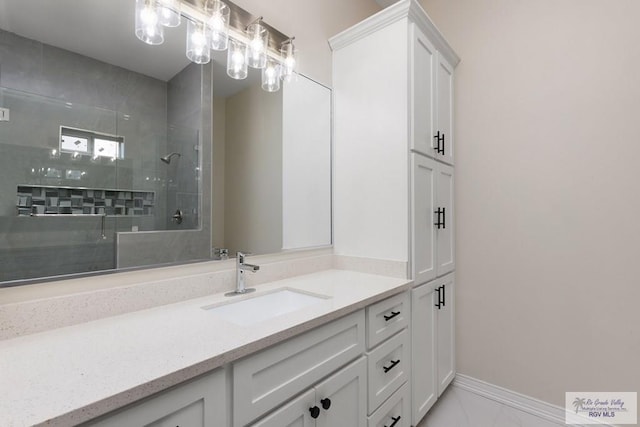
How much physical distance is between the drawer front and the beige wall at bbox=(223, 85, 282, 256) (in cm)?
89

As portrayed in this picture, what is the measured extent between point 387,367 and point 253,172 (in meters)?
1.14

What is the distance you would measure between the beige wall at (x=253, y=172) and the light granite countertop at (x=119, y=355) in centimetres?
41

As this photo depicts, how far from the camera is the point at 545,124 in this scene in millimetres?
1788

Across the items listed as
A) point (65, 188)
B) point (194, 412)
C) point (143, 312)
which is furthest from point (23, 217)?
point (194, 412)

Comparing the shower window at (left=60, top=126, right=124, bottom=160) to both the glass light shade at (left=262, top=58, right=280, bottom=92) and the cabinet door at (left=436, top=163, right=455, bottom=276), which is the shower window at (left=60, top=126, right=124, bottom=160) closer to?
the glass light shade at (left=262, top=58, right=280, bottom=92)

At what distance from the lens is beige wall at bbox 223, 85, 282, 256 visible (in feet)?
4.47

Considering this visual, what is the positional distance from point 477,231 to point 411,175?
839 mm

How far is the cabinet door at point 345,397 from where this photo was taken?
987mm

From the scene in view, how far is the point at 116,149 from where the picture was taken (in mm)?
1008

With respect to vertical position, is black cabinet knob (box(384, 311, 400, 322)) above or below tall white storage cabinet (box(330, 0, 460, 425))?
below

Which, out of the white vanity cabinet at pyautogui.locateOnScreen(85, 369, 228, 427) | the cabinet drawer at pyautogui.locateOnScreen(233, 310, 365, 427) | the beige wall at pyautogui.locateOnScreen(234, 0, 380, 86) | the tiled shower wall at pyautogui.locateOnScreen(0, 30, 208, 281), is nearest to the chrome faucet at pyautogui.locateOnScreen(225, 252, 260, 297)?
the tiled shower wall at pyautogui.locateOnScreen(0, 30, 208, 281)

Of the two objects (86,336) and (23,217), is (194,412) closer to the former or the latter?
(86,336)

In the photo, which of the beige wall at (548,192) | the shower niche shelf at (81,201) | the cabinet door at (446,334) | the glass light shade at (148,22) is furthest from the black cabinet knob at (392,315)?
the glass light shade at (148,22)

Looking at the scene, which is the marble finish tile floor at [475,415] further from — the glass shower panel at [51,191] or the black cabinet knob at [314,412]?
the glass shower panel at [51,191]
